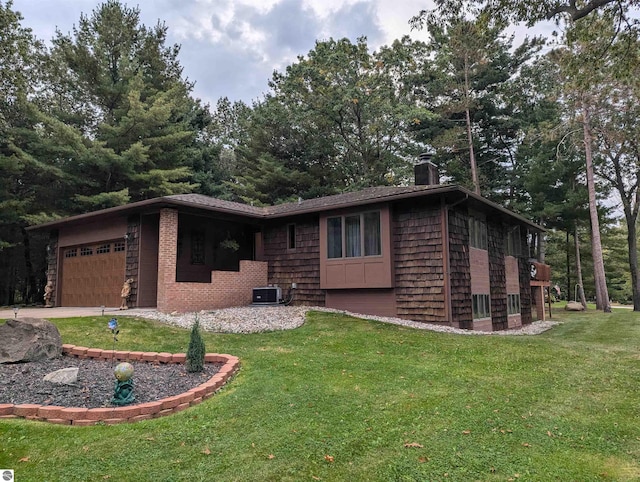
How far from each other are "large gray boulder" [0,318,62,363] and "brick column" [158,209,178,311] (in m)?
4.85

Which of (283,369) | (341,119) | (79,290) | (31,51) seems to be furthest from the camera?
(341,119)

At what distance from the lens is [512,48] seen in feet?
85.1

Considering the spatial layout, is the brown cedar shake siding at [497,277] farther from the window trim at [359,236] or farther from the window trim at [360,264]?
the window trim at [359,236]

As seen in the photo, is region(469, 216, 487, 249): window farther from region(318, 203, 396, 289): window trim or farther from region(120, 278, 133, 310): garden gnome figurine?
region(120, 278, 133, 310): garden gnome figurine

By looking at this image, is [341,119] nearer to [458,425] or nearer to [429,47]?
[429,47]

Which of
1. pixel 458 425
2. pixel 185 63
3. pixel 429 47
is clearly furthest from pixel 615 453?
pixel 185 63

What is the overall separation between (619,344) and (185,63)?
26980 mm

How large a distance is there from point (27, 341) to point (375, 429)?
5.04 meters

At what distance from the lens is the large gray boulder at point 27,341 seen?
595 centimetres

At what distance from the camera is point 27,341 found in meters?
6.15

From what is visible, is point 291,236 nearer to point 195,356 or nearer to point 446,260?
point 446,260

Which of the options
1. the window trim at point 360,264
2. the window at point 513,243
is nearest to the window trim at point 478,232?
the window at point 513,243

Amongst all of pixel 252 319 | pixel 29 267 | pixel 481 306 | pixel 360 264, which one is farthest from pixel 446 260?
pixel 29 267

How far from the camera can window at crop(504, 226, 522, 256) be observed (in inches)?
617
